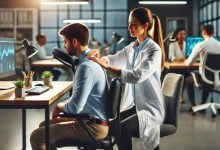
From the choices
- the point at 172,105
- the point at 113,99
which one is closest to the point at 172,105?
the point at 172,105

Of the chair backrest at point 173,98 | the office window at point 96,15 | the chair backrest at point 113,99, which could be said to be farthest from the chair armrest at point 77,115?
the office window at point 96,15

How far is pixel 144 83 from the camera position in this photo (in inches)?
110

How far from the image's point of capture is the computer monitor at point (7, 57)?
→ 347 cm

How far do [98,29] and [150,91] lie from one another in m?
11.1

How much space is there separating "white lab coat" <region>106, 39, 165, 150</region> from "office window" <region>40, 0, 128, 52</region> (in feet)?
36.0

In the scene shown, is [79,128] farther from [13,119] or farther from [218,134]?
[13,119]

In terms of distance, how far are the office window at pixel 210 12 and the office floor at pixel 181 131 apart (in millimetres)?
3907

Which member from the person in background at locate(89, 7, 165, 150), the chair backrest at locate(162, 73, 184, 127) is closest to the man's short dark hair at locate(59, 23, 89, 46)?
the person in background at locate(89, 7, 165, 150)

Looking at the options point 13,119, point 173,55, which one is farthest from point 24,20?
point 13,119

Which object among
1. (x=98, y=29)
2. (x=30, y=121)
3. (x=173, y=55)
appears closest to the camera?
(x=30, y=121)

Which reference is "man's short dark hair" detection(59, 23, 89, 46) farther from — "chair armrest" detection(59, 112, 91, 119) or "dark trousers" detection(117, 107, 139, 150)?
"dark trousers" detection(117, 107, 139, 150)

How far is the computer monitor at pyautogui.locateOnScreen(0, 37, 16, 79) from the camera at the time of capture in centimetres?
347

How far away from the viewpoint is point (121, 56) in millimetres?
3205

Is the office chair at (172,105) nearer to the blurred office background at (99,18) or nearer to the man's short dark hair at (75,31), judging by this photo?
the man's short dark hair at (75,31)
